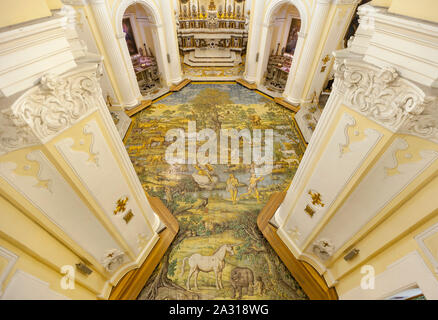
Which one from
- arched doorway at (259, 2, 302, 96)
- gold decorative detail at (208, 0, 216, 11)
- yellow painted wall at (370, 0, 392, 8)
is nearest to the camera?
yellow painted wall at (370, 0, 392, 8)

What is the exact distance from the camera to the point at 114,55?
25.5 feet

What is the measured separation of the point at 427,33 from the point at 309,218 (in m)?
3.11

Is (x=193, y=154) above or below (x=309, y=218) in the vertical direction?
below

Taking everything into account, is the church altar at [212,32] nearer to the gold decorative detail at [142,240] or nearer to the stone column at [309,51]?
the stone column at [309,51]

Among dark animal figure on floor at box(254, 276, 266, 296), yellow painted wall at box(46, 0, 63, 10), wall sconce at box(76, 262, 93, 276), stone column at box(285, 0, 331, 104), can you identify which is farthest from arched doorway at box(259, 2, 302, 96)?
wall sconce at box(76, 262, 93, 276)

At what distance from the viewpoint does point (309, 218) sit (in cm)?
391

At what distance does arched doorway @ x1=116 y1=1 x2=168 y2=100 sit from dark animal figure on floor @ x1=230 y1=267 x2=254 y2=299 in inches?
335

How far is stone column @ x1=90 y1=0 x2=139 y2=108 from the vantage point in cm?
681

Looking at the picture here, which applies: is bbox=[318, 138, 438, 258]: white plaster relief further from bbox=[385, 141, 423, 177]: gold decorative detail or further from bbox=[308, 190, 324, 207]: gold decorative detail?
bbox=[308, 190, 324, 207]: gold decorative detail

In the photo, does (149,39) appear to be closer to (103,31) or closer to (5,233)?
(103,31)

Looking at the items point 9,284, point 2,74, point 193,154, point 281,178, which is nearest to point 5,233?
point 9,284

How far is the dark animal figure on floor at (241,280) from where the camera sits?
171 inches

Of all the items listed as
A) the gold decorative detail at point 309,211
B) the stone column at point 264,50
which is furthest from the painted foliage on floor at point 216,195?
the gold decorative detail at point 309,211

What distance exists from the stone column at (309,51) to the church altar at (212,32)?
18.6 feet
